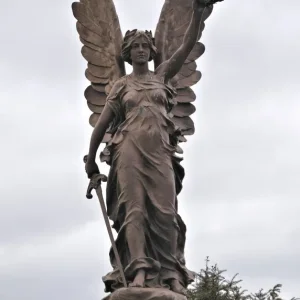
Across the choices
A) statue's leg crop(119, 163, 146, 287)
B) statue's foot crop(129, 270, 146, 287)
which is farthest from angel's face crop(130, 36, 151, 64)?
statue's foot crop(129, 270, 146, 287)

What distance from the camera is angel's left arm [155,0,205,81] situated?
11508 millimetres

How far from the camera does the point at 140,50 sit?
38.3ft

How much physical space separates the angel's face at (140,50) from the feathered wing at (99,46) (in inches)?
29.0

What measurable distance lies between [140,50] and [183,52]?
18.3 inches

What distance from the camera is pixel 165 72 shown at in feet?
38.9

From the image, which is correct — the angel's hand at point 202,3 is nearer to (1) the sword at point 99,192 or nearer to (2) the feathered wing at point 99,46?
(2) the feathered wing at point 99,46

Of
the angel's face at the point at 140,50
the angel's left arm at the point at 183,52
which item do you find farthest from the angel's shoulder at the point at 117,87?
the angel's left arm at the point at 183,52

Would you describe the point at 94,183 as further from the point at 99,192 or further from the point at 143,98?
the point at 143,98

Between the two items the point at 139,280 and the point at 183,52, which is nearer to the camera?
the point at 139,280

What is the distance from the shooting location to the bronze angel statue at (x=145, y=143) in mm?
11023

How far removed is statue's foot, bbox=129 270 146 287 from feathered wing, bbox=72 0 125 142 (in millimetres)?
2300

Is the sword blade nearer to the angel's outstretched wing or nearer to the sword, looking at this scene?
the sword

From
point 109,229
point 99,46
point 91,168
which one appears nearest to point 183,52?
point 99,46

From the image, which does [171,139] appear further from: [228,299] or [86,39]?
[228,299]
